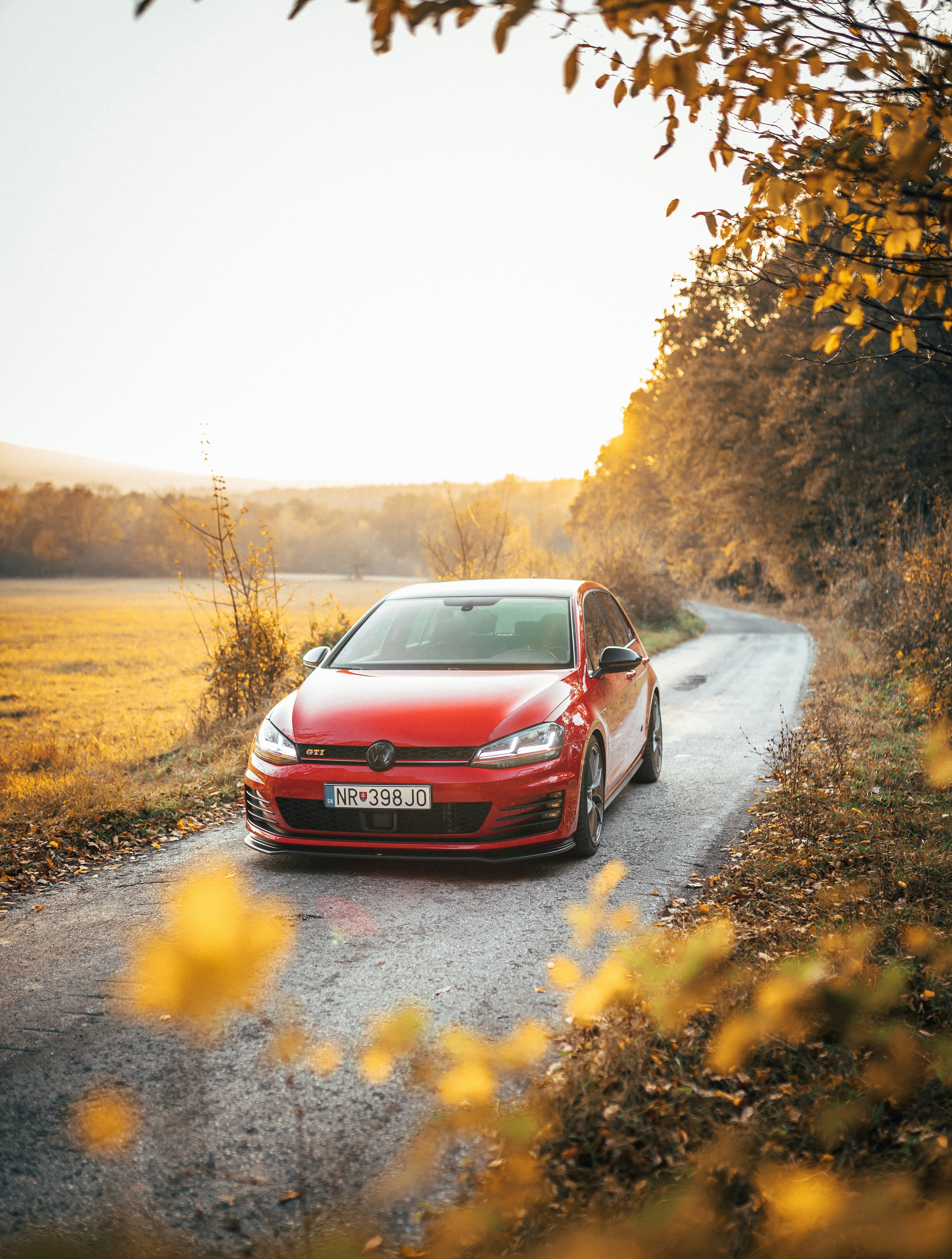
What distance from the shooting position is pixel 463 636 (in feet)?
21.3

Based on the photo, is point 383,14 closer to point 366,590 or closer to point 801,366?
point 801,366

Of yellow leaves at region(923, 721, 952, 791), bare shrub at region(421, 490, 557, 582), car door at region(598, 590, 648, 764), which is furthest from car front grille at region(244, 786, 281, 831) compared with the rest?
bare shrub at region(421, 490, 557, 582)

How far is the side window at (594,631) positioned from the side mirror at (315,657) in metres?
1.82

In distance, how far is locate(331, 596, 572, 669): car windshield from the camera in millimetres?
6176

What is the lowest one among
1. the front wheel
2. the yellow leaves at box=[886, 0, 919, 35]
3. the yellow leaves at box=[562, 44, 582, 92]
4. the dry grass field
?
the dry grass field

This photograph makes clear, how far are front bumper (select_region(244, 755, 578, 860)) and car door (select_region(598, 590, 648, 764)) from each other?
1.77 meters

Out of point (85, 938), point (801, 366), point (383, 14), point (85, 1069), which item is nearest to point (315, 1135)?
point (85, 1069)

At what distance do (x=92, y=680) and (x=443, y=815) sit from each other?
945 inches

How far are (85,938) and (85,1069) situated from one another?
1.45 m

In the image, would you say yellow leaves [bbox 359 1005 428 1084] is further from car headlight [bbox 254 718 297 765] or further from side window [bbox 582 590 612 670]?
side window [bbox 582 590 612 670]

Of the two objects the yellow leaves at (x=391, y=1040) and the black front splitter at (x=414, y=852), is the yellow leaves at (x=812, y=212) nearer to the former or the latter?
the yellow leaves at (x=391, y=1040)

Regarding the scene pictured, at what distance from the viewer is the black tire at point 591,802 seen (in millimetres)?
5449

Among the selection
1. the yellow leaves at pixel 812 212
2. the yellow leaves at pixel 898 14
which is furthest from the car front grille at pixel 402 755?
the yellow leaves at pixel 898 14

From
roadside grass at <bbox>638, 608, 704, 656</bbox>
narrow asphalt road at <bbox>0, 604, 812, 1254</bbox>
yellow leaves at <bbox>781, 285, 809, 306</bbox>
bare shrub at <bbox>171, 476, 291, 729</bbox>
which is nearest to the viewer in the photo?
narrow asphalt road at <bbox>0, 604, 812, 1254</bbox>
